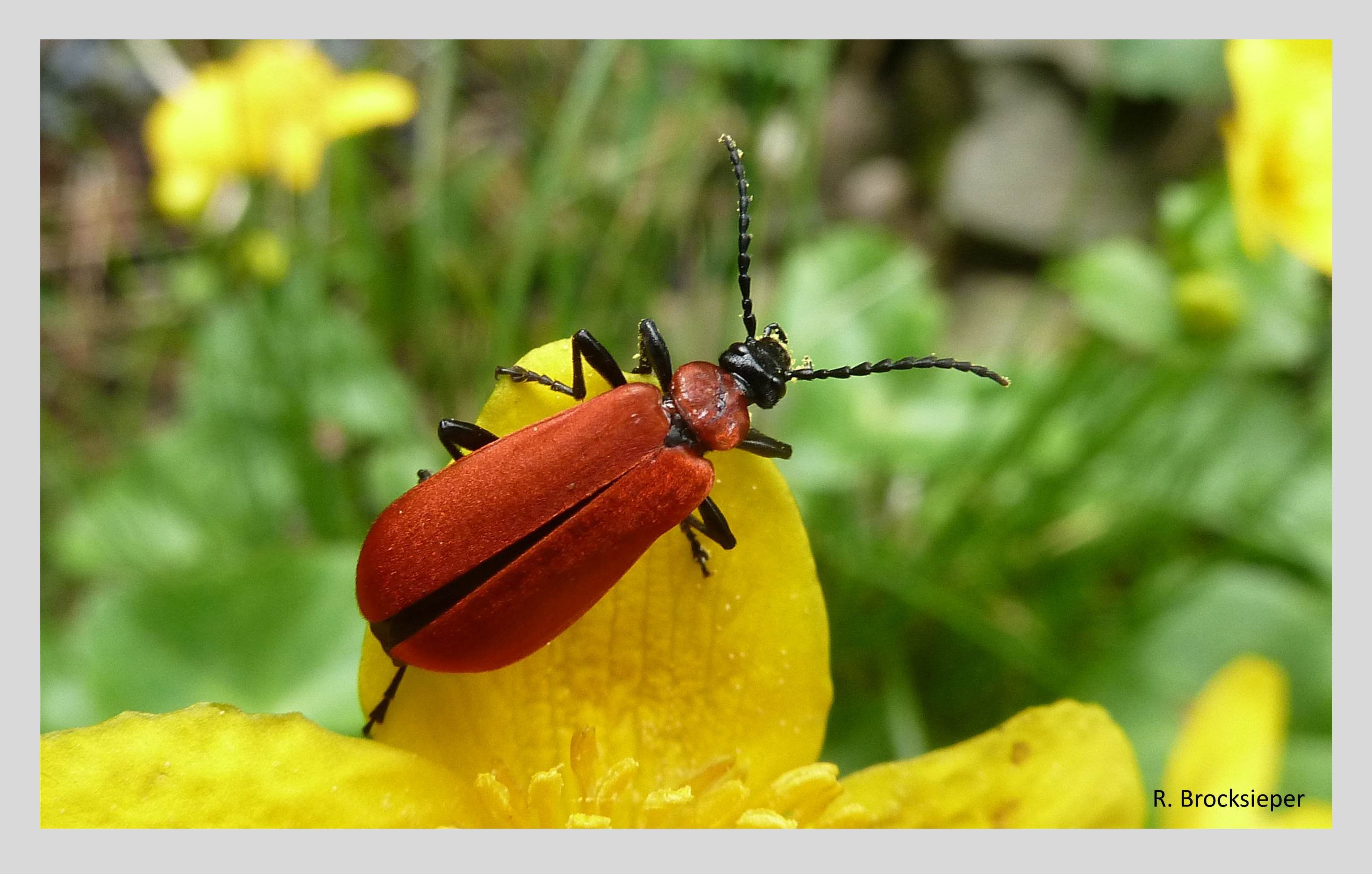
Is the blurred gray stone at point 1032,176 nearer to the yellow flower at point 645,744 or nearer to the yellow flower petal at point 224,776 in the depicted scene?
the yellow flower at point 645,744

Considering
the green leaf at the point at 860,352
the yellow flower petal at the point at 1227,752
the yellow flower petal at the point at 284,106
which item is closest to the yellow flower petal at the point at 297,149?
the yellow flower petal at the point at 284,106

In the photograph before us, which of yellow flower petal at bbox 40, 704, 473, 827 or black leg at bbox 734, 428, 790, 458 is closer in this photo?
yellow flower petal at bbox 40, 704, 473, 827

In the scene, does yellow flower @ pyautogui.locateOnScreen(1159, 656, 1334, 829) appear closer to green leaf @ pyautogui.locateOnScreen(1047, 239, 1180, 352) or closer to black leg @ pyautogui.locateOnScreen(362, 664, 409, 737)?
green leaf @ pyautogui.locateOnScreen(1047, 239, 1180, 352)

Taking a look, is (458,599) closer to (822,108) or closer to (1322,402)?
(822,108)

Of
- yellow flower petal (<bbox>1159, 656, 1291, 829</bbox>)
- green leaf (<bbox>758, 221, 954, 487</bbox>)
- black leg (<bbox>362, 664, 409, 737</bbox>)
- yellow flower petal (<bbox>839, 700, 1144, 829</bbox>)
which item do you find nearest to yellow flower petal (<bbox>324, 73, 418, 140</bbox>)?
green leaf (<bbox>758, 221, 954, 487</bbox>)

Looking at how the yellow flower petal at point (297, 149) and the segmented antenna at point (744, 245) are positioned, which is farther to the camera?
the yellow flower petal at point (297, 149)
